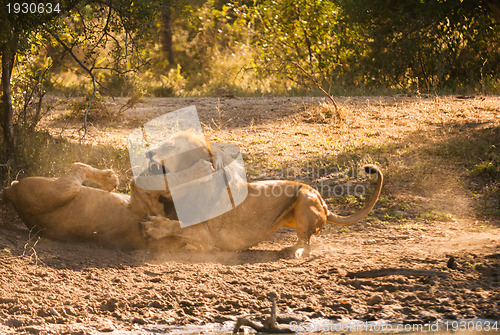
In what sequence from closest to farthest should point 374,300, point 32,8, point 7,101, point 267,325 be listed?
1. point 267,325
2. point 374,300
3. point 32,8
4. point 7,101

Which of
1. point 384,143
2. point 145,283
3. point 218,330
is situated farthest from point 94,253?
point 384,143

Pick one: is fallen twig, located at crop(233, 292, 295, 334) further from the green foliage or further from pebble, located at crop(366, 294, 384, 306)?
the green foliage

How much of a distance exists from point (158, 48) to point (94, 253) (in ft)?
49.0

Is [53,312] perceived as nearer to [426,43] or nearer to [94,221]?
[94,221]

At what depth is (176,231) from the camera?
6.02 metres

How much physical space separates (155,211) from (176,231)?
0.29m

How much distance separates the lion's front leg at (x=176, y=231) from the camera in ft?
19.4

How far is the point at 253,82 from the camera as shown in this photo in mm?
15797

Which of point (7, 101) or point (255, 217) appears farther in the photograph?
point (7, 101)

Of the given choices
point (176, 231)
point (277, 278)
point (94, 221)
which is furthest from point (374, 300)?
point (94, 221)

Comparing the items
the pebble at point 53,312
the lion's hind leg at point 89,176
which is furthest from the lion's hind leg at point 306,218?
the pebble at point 53,312

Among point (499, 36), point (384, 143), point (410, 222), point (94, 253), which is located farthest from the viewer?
point (499, 36)

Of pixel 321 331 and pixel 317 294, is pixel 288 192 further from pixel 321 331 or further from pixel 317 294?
pixel 321 331

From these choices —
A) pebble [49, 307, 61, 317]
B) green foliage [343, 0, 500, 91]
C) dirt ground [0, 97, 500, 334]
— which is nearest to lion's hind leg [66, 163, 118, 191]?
dirt ground [0, 97, 500, 334]
